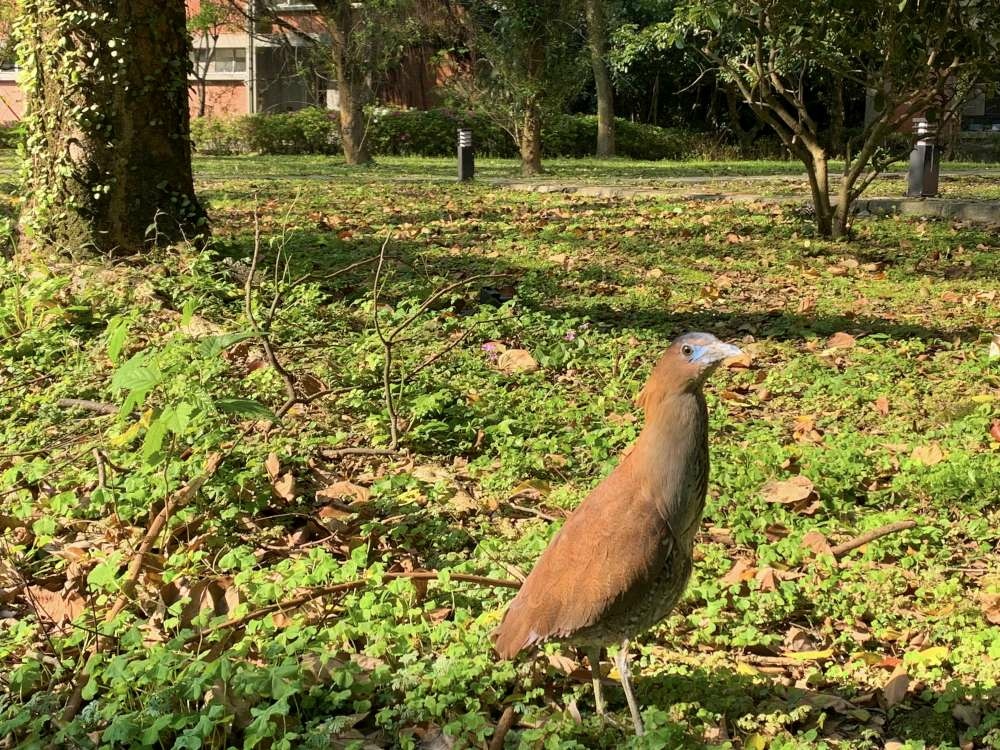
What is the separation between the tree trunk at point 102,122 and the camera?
22.3 feet

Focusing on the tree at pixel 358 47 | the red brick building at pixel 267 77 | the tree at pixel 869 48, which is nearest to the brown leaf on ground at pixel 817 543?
the tree at pixel 869 48

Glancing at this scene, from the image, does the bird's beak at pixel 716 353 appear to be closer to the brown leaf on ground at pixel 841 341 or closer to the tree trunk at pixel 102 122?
the brown leaf on ground at pixel 841 341

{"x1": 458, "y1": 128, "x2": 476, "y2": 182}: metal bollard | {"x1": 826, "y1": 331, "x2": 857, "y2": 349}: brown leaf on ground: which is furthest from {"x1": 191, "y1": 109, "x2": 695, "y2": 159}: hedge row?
{"x1": 826, "y1": 331, "x2": 857, "y2": 349}: brown leaf on ground

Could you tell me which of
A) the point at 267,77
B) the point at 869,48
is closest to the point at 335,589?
the point at 869,48

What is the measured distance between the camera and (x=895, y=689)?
281 cm

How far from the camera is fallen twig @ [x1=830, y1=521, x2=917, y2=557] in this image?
3547mm

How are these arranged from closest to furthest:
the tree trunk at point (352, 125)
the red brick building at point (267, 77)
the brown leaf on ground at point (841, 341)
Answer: the brown leaf on ground at point (841, 341) → the tree trunk at point (352, 125) → the red brick building at point (267, 77)

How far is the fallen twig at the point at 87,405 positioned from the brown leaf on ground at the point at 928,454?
357 cm

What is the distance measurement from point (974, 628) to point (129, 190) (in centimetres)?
601

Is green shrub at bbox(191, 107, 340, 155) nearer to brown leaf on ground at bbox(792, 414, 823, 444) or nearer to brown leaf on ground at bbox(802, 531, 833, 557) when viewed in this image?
brown leaf on ground at bbox(792, 414, 823, 444)

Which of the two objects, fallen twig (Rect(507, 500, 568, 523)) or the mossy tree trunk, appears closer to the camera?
fallen twig (Rect(507, 500, 568, 523))

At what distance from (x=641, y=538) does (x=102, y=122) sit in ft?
19.0

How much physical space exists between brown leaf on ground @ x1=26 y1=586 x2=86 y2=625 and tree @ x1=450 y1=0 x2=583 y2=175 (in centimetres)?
1554

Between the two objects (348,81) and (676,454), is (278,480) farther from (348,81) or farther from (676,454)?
(348,81)
